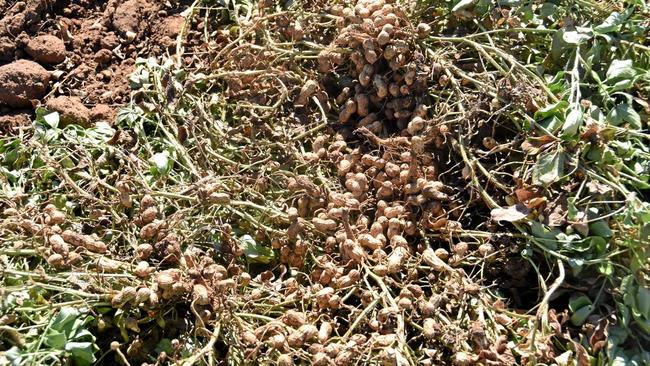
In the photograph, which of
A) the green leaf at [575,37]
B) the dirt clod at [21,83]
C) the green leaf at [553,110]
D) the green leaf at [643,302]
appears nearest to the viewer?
the green leaf at [643,302]

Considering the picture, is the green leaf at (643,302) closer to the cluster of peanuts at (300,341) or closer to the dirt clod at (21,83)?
the cluster of peanuts at (300,341)

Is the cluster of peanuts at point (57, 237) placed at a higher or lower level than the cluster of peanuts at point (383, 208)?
higher

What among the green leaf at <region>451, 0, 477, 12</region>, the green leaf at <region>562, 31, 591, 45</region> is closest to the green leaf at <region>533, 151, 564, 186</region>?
the green leaf at <region>562, 31, 591, 45</region>

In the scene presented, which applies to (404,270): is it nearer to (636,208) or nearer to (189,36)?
(636,208)

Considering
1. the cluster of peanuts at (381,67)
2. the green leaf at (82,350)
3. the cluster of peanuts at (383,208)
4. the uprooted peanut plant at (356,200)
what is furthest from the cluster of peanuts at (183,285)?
the cluster of peanuts at (381,67)

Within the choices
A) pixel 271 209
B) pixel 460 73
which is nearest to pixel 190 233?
pixel 271 209

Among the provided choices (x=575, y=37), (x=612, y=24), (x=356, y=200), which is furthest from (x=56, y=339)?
(x=612, y=24)
